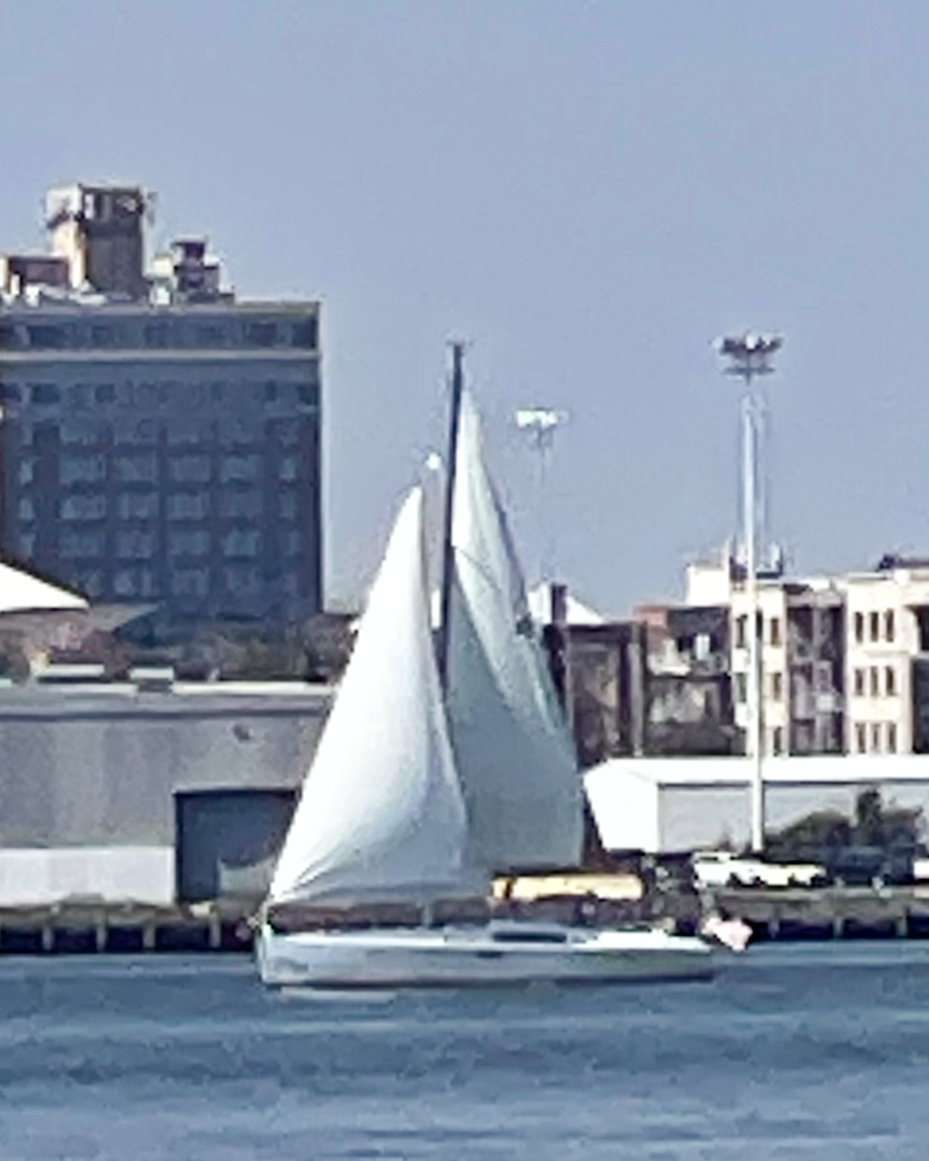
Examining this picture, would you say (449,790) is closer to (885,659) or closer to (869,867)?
(869,867)

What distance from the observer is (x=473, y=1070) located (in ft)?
229

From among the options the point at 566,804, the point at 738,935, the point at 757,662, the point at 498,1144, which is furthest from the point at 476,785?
the point at 757,662

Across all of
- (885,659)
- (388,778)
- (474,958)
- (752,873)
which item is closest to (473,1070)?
(474,958)

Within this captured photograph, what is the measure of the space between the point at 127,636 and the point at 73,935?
63632 millimetres

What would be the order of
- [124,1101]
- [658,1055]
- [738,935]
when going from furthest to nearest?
[738,935] → [658,1055] → [124,1101]

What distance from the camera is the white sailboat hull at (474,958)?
8388cm

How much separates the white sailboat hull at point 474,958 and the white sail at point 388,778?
0.84 m

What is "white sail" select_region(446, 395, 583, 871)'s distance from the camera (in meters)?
84.5

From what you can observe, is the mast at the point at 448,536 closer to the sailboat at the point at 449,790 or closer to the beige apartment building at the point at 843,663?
the sailboat at the point at 449,790

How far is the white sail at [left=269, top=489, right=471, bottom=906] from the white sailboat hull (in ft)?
2.76

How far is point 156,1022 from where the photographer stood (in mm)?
84500

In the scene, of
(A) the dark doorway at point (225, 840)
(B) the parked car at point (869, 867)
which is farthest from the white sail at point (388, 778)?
(B) the parked car at point (869, 867)

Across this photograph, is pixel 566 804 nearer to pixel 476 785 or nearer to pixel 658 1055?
pixel 476 785

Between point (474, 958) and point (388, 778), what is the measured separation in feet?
8.31
